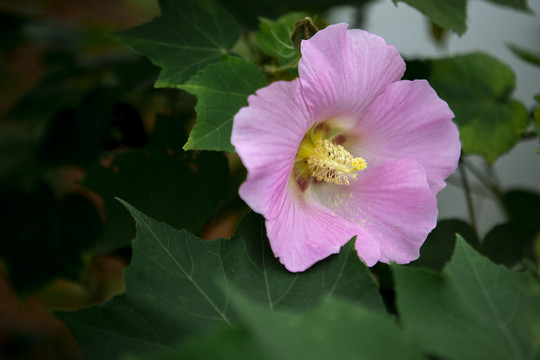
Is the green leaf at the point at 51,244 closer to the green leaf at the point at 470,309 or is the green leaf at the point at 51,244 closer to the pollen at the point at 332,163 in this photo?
the pollen at the point at 332,163

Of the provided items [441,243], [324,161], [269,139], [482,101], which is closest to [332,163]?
[324,161]

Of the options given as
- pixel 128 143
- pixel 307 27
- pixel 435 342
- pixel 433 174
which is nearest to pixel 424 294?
pixel 435 342

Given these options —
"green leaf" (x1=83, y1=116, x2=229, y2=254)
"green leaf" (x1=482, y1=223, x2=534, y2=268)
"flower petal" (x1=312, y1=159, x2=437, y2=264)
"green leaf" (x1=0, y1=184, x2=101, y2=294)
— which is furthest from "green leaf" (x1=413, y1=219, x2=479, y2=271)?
"green leaf" (x1=0, y1=184, x2=101, y2=294)

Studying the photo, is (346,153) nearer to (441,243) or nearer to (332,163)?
(332,163)

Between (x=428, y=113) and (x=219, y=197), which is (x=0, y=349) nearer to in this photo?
(x=219, y=197)

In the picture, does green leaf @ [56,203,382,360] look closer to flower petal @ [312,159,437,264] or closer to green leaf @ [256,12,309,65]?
flower petal @ [312,159,437,264]
